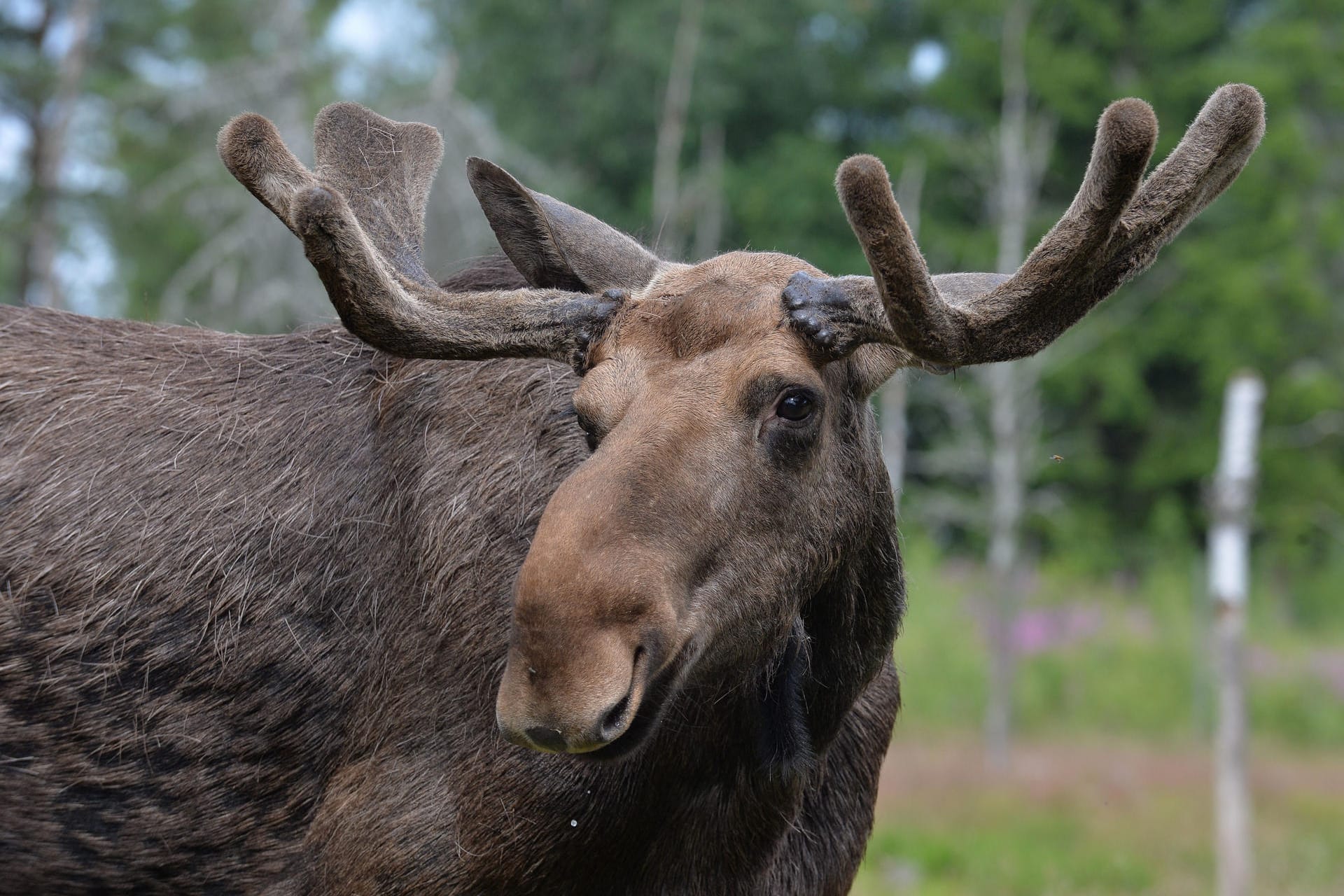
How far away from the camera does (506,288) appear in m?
3.80

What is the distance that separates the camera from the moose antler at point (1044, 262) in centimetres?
267

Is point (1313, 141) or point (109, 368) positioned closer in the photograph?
point (109, 368)

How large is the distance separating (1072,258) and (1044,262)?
0.19ft

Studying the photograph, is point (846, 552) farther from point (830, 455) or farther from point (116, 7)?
point (116, 7)

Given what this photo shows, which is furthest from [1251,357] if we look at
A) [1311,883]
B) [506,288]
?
[506,288]

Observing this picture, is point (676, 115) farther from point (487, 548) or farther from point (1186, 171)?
point (1186, 171)

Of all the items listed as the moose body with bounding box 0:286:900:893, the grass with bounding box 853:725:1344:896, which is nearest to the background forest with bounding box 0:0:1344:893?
the grass with bounding box 853:725:1344:896

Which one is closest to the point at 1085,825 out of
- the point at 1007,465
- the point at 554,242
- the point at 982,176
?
the point at 1007,465

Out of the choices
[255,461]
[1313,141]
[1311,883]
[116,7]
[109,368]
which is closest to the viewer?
[255,461]

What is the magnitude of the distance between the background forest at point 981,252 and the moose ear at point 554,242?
6.34 metres

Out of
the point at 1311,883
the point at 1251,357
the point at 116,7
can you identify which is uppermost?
the point at 116,7

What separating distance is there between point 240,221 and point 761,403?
15.0 metres

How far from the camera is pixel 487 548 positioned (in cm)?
344

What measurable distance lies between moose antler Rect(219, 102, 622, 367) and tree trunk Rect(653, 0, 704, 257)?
935 cm
